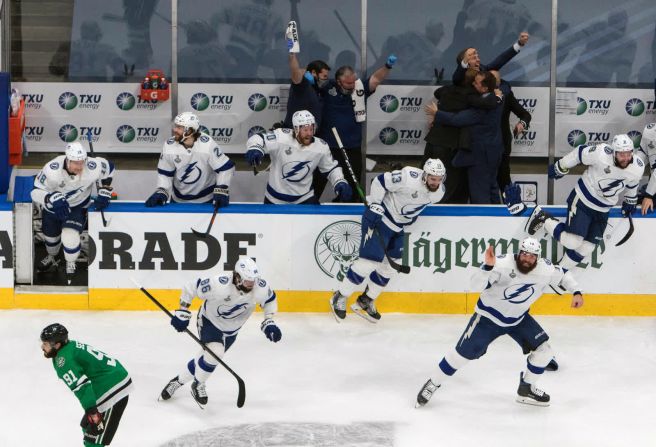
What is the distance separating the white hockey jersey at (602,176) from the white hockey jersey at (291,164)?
1875 mm

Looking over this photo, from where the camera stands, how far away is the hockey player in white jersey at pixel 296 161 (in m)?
10.3

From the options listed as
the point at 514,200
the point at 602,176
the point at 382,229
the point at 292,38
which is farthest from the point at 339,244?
Result: the point at 602,176

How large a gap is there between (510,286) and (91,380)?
275 cm

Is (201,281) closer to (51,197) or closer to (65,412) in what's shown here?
(65,412)

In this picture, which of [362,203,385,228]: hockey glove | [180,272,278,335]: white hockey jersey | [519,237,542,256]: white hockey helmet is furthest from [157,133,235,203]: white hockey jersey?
[519,237,542,256]: white hockey helmet

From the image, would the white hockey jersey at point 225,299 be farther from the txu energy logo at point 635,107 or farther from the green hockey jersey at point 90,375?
the txu energy logo at point 635,107

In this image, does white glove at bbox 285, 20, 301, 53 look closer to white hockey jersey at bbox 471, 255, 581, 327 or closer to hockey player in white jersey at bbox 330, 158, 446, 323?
hockey player in white jersey at bbox 330, 158, 446, 323

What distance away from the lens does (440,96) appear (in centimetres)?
1083

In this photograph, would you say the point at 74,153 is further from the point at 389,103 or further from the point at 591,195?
the point at 591,195

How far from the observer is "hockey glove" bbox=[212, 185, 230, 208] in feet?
33.5

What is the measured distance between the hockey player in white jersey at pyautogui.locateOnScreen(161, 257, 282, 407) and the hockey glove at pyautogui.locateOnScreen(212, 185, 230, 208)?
2068 mm

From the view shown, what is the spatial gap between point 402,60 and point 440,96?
0.81m

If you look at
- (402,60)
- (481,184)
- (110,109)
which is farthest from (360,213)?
(110,109)

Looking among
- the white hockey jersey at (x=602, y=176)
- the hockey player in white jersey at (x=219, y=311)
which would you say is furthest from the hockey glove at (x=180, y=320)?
the white hockey jersey at (x=602, y=176)
